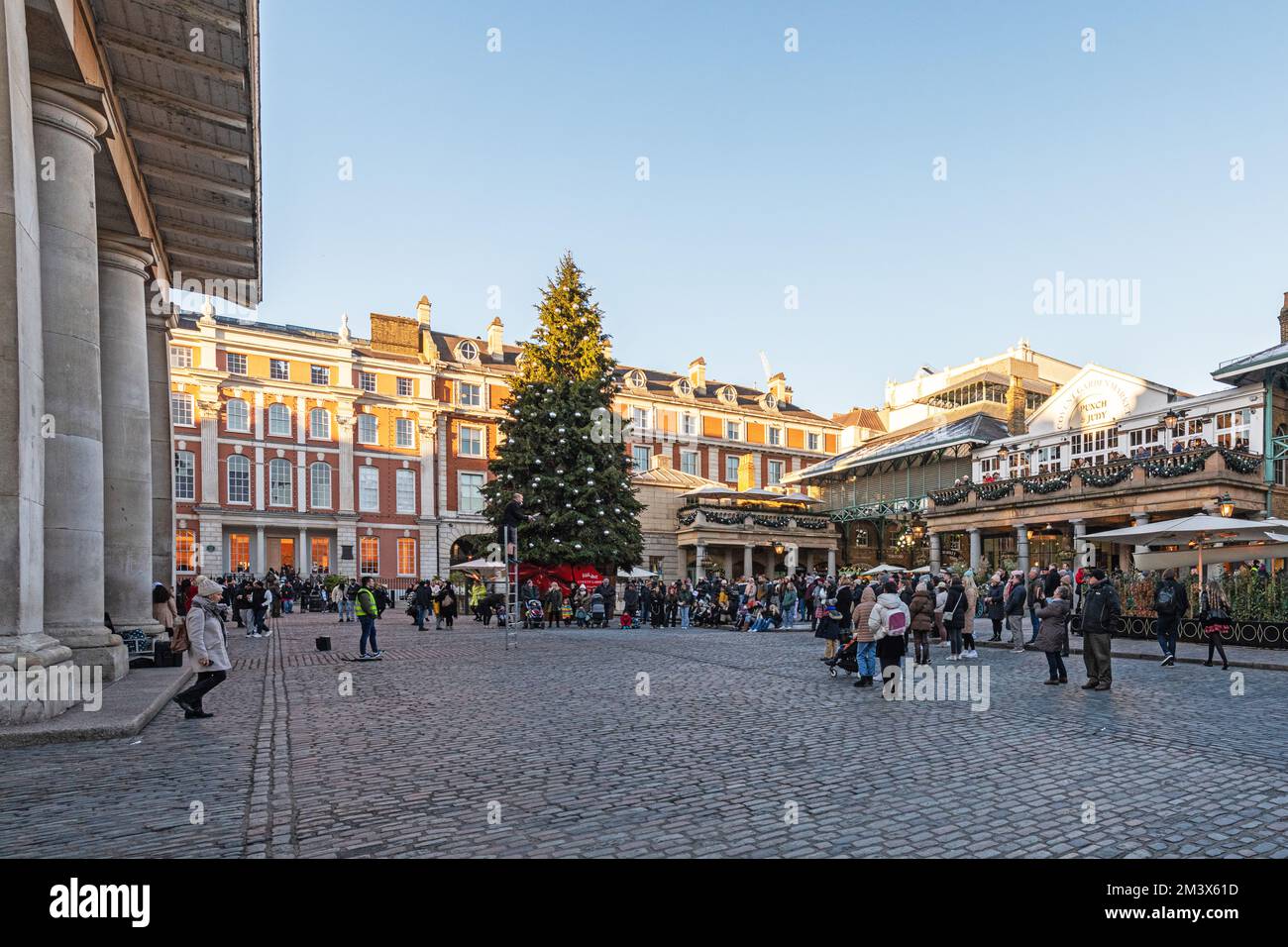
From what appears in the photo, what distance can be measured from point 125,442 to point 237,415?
40885mm

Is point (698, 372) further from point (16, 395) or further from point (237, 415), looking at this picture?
point (16, 395)

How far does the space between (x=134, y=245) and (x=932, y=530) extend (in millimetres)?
35472

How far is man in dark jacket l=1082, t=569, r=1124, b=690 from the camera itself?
454 inches

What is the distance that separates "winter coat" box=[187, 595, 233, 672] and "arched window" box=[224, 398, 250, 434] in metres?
47.4

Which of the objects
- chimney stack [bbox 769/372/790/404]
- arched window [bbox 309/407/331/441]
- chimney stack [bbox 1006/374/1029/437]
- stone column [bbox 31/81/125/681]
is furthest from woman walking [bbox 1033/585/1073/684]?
chimney stack [bbox 769/372/790/404]

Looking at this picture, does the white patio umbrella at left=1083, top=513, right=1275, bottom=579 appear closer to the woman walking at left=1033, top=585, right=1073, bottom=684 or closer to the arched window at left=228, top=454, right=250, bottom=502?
the woman walking at left=1033, top=585, right=1073, bottom=684

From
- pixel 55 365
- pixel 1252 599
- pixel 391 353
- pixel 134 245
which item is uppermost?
pixel 391 353

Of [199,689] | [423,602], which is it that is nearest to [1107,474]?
[423,602]

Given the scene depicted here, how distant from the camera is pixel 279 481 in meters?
53.3

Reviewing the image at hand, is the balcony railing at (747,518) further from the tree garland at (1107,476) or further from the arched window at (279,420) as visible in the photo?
the arched window at (279,420)

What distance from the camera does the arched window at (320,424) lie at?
5472 centimetres
